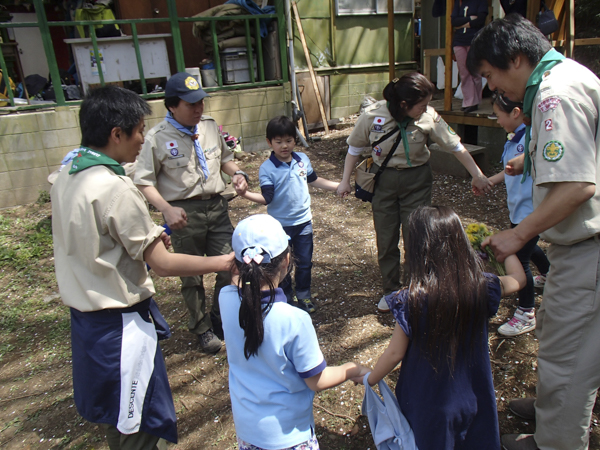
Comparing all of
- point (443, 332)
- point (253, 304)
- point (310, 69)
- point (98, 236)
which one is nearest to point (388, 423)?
point (443, 332)

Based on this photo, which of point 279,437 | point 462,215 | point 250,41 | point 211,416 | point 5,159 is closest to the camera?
point 279,437

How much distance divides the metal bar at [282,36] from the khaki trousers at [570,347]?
306 inches

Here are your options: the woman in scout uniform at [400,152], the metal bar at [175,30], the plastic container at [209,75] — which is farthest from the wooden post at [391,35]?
the woman in scout uniform at [400,152]

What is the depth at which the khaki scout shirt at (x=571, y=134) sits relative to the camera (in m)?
1.73

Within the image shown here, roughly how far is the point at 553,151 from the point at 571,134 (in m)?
0.09

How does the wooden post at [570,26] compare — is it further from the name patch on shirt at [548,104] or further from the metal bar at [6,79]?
the metal bar at [6,79]

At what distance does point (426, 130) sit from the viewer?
3.34 m

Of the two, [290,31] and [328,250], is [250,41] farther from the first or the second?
[328,250]

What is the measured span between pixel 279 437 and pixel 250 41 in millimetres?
8103

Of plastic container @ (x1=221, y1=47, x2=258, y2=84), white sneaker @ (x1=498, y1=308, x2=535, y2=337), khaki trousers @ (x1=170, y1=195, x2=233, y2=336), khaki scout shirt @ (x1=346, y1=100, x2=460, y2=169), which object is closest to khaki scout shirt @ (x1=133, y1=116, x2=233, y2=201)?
khaki trousers @ (x1=170, y1=195, x2=233, y2=336)

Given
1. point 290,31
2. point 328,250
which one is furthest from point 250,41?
point 328,250

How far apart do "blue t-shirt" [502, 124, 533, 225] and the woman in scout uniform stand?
26 cm

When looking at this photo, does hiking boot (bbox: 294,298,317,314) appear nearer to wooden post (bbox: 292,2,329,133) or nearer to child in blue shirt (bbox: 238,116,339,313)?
child in blue shirt (bbox: 238,116,339,313)

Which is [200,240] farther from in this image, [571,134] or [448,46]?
[448,46]
